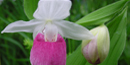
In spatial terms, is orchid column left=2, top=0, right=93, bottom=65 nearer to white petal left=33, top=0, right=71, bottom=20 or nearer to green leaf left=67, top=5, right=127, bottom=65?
white petal left=33, top=0, right=71, bottom=20

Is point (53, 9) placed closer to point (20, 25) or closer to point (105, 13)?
point (20, 25)

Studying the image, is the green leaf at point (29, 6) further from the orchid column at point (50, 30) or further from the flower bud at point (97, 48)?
the flower bud at point (97, 48)

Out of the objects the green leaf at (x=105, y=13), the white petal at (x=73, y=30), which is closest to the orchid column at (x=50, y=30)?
the white petal at (x=73, y=30)

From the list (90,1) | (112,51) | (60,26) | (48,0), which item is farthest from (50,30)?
(90,1)

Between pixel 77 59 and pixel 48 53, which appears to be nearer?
pixel 48 53

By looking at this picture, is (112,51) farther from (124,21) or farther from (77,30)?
(77,30)

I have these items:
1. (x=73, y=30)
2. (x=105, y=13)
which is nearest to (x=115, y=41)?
(x=105, y=13)

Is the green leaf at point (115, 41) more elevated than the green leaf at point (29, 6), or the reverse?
the green leaf at point (29, 6)
